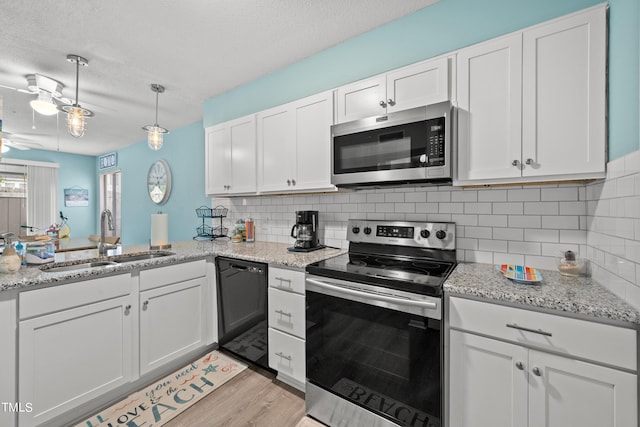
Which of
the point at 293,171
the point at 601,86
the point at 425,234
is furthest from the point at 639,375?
the point at 293,171

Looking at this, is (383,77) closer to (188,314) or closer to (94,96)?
(188,314)

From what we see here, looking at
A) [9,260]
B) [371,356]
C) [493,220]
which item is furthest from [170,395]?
[493,220]

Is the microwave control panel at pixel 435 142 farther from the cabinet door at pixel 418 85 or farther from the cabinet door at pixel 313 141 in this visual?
the cabinet door at pixel 313 141

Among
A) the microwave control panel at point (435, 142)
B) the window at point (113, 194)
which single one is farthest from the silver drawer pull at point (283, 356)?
the window at point (113, 194)

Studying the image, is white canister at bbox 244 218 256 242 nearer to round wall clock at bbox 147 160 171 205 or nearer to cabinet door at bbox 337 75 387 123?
cabinet door at bbox 337 75 387 123

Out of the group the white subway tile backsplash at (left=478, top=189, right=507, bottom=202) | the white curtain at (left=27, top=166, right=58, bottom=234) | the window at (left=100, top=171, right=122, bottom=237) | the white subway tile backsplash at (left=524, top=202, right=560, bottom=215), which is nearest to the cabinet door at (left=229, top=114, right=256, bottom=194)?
the white subway tile backsplash at (left=478, top=189, right=507, bottom=202)

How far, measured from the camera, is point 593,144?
1197 millimetres

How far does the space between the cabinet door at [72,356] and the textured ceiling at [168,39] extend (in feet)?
6.32

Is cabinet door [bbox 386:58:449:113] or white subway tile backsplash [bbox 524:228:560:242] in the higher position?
cabinet door [bbox 386:58:449:113]

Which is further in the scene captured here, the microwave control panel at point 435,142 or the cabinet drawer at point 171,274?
the cabinet drawer at point 171,274

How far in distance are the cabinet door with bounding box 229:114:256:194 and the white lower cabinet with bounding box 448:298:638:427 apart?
199 centimetres

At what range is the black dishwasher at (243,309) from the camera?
77.8 inches

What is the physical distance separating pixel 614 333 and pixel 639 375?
0.46 ft

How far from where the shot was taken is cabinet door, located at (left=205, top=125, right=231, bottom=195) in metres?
2.74
